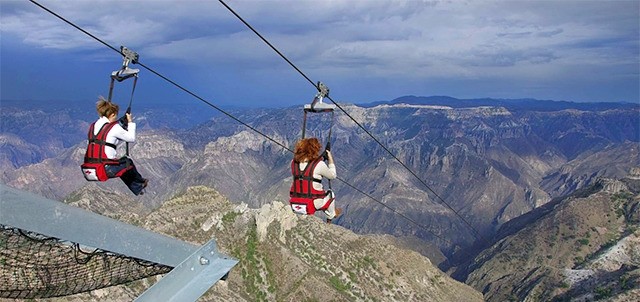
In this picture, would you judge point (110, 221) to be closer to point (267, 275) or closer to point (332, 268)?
point (267, 275)

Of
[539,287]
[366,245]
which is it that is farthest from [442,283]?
[539,287]

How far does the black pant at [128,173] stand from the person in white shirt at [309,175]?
14.5 feet

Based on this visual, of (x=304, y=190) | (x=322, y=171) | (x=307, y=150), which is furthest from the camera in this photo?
(x=304, y=190)

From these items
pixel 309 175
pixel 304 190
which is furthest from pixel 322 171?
pixel 304 190

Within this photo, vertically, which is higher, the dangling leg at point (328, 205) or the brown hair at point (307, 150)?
the brown hair at point (307, 150)

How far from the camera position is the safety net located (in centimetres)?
841

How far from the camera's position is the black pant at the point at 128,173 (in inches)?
564

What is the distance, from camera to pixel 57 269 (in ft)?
31.2

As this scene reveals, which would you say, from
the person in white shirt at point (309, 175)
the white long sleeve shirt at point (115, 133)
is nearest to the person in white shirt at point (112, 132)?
the white long sleeve shirt at point (115, 133)

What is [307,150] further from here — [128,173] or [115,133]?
[115,133]

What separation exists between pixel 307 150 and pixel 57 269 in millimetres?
7995

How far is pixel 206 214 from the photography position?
112m

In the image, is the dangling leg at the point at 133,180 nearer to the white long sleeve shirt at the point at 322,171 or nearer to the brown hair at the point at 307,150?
the brown hair at the point at 307,150

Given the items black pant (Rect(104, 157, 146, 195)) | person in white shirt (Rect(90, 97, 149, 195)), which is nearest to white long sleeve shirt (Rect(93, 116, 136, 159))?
person in white shirt (Rect(90, 97, 149, 195))
